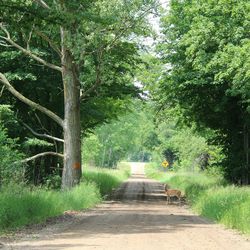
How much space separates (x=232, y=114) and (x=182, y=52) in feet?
17.2

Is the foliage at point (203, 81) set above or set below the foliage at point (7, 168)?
above

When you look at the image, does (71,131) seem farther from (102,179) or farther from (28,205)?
(102,179)

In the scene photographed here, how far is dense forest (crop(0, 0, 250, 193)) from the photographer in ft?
75.3

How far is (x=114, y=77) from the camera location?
3114cm

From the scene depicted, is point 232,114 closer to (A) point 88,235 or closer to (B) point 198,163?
(A) point 88,235

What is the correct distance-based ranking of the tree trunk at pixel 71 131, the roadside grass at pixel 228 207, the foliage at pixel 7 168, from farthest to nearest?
the tree trunk at pixel 71 131
the foliage at pixel 7 168
the roadside grass at pixel 228 207

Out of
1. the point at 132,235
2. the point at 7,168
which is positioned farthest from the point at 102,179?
the point at 132,235

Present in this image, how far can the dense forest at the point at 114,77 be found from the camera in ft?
75.3

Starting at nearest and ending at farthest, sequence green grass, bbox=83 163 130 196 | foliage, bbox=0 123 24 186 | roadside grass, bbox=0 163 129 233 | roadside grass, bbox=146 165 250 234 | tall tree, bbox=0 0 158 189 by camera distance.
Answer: roadside grass, bbox=0 163 129 233, roadside grass, bbox=146 165 250 234, foliage, bbox=0 123 24 186, tall tree, bbox=0 0 158 189, green grass, bbox=83 163 130 196

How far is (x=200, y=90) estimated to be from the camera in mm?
31328

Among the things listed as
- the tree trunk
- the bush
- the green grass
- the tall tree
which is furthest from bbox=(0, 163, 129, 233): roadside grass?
the green grass

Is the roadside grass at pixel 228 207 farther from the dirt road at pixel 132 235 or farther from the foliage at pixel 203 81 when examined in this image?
the foliage at pixel 203 81

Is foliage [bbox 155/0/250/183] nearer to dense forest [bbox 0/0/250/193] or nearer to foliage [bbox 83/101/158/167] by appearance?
dense forest [bbox 0/0/250/193]

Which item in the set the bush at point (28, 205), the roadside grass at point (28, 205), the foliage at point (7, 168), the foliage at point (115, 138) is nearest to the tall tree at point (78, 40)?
the roadside grass at point (28, 205)
